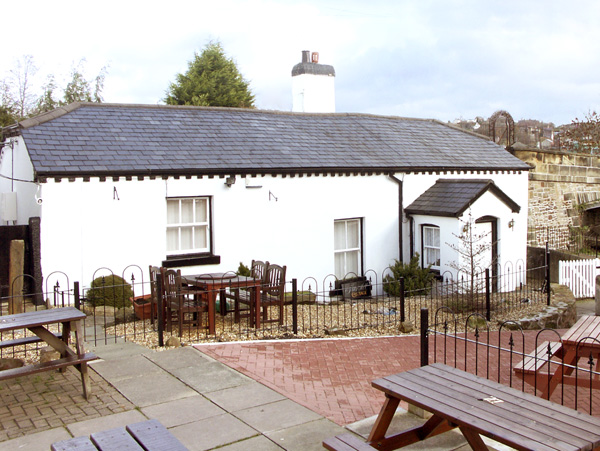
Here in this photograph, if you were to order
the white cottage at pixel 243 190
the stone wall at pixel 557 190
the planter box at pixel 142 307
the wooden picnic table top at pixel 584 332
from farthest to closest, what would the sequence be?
the stone wall at pixel 557 190 < the white cottage at pixel 243 190 < the planter box at pixel 142 307 < the wooden picnic table top at pixel 584 332

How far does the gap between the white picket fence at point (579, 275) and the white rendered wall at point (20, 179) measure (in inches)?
578

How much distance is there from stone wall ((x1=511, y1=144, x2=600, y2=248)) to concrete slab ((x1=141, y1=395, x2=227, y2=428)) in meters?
17.9

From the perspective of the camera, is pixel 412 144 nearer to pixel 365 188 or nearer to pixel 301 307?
pixel 365 188

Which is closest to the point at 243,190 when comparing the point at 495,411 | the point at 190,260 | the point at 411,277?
the point at 190,260

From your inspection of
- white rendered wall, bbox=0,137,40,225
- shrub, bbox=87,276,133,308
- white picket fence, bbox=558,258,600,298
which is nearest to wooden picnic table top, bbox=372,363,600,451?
shrub, bbox=87,276,133,308

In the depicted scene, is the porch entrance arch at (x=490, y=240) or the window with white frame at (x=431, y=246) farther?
the window with white frame at (x=431, y=246)

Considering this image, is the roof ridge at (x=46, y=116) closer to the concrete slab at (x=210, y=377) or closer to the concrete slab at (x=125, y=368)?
the concrete slab at (x=125, y=368)

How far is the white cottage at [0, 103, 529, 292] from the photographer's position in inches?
475

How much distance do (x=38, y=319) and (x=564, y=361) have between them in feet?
19.3

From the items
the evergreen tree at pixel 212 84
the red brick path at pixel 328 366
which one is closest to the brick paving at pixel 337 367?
the red brick path at pixel 328 366

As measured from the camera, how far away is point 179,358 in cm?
800

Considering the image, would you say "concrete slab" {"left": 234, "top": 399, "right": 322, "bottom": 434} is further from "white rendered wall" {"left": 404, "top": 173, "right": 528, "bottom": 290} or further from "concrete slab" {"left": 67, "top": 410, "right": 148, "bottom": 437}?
"white rendered wall" {"left": 404, "top": 173, "right": 528, "bottom": 290}

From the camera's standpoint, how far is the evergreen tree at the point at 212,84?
33.8m

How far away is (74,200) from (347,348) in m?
6.40
